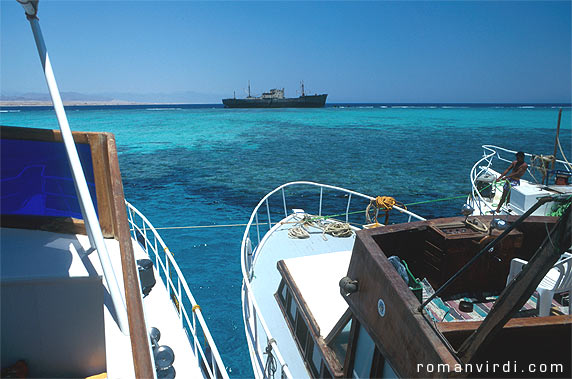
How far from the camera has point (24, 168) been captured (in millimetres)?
3576

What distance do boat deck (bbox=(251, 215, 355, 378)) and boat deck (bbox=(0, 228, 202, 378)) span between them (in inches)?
55.5

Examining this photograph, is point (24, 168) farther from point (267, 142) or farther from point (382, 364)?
point (267, 142)

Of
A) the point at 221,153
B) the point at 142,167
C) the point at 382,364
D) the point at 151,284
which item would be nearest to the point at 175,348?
the point at 151,284

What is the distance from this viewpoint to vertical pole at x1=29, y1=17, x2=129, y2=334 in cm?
273

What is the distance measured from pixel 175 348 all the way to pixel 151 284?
1.29 m

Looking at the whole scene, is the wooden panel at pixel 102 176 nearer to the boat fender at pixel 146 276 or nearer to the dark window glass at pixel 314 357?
the boat fender at pixel 146 276

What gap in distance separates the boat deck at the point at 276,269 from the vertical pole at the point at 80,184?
2505mm

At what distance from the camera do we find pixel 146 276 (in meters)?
4.92

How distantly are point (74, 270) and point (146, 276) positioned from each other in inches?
62.0

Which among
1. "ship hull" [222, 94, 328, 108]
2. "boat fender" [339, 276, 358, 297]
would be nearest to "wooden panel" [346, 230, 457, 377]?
"boat fender" [339, 276, 358, 297]

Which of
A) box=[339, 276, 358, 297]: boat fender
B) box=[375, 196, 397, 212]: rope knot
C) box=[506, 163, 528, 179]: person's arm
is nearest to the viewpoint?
box=[339, 276, 358, 297]: boat fender

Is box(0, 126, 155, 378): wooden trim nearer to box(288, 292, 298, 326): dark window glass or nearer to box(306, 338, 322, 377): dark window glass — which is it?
box(306, 338, 322, 377): dark window glass

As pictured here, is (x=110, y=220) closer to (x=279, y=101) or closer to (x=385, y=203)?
(x=385, y=203)

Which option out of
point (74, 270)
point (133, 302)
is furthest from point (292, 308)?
point (133, 302)
